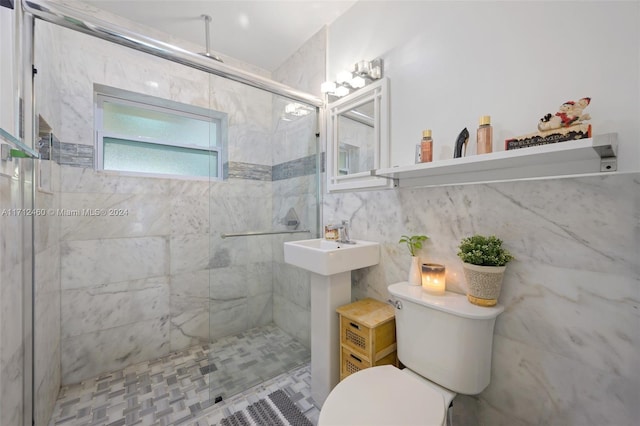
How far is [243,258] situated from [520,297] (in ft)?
5.24

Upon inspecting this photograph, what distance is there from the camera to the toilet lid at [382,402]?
877 millimetres

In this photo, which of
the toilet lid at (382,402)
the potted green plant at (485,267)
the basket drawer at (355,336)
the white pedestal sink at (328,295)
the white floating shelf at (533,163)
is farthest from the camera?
the white pedestal sink at (328,295)

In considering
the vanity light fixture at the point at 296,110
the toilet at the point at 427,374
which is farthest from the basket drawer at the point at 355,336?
the vanity light fixture at the point at 296,110

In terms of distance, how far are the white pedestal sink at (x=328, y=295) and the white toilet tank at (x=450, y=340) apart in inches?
15.3

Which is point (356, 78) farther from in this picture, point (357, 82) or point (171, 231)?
point (171, 231)

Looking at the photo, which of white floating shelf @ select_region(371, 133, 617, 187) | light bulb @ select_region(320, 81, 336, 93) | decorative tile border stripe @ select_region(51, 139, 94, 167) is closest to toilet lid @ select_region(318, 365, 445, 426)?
white floating shelf @ select_region(371, 133, 617, 187)

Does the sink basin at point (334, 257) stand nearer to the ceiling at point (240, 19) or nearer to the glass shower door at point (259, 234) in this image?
the glass shower door at point (259, 234)

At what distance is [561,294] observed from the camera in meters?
0.95

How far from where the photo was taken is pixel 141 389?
169 centimetres

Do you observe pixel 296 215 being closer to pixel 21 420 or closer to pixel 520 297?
pixel 520 297

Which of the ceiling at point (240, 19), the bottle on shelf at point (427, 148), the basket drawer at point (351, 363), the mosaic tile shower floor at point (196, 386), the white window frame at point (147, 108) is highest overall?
the ceiling at point (240, 19)

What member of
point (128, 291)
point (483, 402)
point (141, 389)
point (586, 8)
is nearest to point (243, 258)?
point (128, 291)

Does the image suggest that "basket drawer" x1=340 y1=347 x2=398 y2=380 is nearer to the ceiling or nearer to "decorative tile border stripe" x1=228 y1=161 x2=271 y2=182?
"decorative tile border stripe" x1=228 y1=161 x2=271 y2=182

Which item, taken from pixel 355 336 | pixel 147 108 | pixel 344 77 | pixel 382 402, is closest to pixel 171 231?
pixel 147 108
